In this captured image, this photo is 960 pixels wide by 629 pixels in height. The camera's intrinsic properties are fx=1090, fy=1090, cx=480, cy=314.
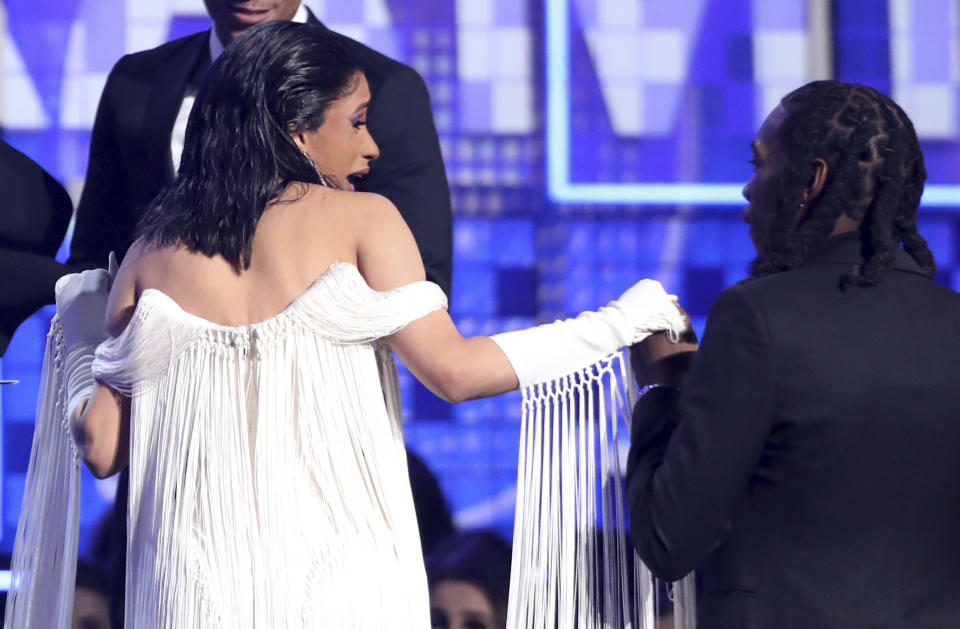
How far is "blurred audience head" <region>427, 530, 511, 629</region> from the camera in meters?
2.35

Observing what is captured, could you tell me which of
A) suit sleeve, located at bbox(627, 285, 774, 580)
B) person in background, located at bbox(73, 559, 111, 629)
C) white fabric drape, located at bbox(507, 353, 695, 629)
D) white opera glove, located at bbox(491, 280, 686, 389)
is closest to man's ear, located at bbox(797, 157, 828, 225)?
suit sleeve, located at bbox(627, 285, 774, 580)

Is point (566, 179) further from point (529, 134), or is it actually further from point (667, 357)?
point (667, 357)

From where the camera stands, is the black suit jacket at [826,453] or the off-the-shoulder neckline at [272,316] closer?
the black suit jacket at [826,453]

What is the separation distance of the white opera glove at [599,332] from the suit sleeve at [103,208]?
39.0 inches

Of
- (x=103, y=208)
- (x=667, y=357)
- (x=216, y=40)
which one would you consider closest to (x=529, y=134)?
(x=216, y=40)

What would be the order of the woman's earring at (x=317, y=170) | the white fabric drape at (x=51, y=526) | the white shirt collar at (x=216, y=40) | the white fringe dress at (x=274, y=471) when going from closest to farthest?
the white fringe dress at (x=274, y=471)
the woman's earring at (x=317, y=170)
the white fabric drape at (x=51, y=526)
the white shirt collar at (x=216, y=40)

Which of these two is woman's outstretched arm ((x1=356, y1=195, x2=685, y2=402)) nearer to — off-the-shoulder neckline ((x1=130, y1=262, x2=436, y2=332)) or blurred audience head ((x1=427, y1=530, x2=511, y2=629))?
off-the-shoulder neckline ((x1=130, y1=262, x2=436, y2=332))

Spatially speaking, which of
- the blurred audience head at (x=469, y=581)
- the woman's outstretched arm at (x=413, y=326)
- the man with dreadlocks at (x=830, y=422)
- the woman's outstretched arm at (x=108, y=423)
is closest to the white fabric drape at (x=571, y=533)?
the woman's outstretched arm at (x=413, y=326)

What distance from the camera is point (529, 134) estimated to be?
241 centimetres

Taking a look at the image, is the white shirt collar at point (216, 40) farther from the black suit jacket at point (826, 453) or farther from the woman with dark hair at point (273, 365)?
the black suit jacket at point (826, 453)

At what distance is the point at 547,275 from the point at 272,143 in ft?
3.57

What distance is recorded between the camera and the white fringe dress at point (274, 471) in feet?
4.39

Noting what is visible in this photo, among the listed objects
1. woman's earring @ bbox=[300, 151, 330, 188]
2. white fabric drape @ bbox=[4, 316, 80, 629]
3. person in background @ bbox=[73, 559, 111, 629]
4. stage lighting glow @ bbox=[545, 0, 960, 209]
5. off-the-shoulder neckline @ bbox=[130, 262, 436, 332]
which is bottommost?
person in background @ bbox=[73, 559, 111, 629]

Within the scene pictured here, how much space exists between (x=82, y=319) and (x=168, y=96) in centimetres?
63
